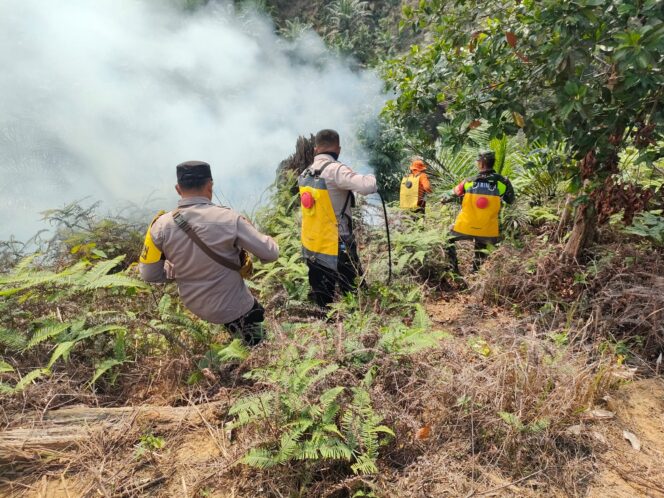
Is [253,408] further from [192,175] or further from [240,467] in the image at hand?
[192,175]

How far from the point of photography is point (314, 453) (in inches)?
69.9

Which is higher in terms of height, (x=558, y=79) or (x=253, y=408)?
(x=558, y=79)

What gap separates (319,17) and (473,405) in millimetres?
22896

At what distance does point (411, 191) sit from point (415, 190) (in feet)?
0.24

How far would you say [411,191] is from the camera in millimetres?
6246

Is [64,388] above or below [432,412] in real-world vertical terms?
above

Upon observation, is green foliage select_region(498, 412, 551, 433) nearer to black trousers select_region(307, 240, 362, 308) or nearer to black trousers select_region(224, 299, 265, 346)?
black trousers select_region(224, 299, 265, 346)

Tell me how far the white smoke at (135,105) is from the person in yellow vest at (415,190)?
15.7 ft

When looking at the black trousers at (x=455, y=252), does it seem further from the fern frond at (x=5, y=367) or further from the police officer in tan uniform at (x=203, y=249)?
the fern frond at (x=5, y=367)

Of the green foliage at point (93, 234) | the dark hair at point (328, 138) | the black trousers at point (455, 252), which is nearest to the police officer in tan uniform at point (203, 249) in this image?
the dark hair at point (328, 138)

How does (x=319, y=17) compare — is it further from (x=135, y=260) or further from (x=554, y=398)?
(x=554, y=398)

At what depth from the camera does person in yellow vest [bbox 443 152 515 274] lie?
4500mm

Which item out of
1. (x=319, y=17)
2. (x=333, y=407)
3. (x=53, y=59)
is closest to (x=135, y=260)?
(x=333, y=407)

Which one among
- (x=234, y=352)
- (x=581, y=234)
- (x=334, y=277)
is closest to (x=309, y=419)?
(x=234, y=352)
